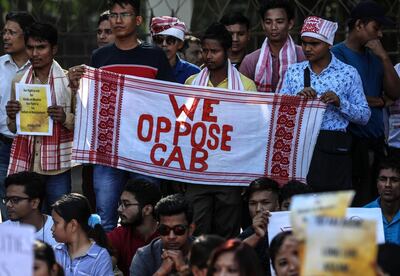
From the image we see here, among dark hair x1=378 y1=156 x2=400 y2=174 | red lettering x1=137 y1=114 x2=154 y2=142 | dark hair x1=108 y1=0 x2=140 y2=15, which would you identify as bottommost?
dark hair x1=378 y1=156 x2=400 y2=174

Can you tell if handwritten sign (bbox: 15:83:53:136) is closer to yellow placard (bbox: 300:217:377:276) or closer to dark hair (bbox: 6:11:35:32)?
dark hair (bbox: 6:11:35:32)

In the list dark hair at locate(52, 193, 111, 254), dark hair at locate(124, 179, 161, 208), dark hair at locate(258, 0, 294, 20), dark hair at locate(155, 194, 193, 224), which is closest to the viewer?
dark hair at locate(155, 194, 193, 224)

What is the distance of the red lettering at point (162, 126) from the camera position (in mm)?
8281

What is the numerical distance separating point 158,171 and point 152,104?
48 cm

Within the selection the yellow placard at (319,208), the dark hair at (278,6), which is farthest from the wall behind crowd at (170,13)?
the yellow placard at (319,208)

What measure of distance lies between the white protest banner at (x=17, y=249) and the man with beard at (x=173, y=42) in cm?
425

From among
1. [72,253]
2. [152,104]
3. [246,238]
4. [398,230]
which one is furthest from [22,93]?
[398,230]

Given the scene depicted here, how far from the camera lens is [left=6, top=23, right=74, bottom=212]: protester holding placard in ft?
27.3

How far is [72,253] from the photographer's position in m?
7.30

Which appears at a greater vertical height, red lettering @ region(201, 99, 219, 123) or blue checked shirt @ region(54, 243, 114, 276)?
red lettering @ region(201, 99, 219, 123)

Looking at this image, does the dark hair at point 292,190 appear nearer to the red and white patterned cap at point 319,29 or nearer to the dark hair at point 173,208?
the dark hair at point 173,208

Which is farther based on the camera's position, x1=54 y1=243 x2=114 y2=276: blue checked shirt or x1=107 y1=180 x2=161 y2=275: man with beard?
x1=107 y1=180 x2=161 y2=275: man with beard

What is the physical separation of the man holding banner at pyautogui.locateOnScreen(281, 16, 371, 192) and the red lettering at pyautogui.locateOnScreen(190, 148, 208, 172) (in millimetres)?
757

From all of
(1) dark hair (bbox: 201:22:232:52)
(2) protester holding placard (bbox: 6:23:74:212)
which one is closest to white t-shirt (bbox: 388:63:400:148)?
(1) dark hair (bbox: 201:22:232:52)
